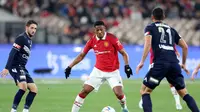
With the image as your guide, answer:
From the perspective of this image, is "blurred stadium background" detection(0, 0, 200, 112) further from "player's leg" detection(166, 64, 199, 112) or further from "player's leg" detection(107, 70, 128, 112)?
"player's leg" detection(166, 64, 199, 112)

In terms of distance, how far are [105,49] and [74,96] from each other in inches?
246

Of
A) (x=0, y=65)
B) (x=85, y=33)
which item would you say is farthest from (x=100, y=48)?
(x=85, y=33)

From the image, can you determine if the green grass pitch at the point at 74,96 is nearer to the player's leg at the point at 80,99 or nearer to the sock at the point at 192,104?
the player's leg at the point at 80,99

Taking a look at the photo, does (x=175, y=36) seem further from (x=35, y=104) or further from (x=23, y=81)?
(x=35, y=104)

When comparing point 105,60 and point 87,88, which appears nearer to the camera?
point 87,88

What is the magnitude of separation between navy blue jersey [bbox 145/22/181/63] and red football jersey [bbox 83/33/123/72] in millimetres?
1594

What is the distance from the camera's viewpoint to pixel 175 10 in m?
34.3

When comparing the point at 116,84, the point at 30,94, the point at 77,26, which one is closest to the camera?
the point at 116,84

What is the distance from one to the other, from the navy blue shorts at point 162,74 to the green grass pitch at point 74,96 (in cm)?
337

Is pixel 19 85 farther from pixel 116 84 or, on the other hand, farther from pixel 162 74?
pixel 162 74

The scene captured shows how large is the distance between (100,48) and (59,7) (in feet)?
66.2

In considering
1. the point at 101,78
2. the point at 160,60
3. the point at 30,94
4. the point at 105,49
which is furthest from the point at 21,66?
the point at 160,60

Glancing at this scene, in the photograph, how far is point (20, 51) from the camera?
14.0 meters

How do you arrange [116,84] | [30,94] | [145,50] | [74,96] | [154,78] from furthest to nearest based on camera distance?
[74,96]
[30,94]
[116,84]
[154,78]
[145,50]
